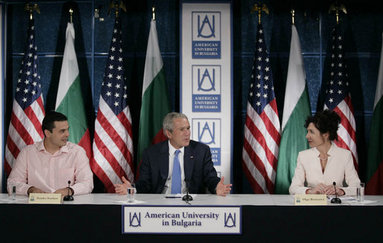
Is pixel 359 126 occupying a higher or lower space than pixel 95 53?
lower

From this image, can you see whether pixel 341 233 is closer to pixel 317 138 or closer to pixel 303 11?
pixel 317 138

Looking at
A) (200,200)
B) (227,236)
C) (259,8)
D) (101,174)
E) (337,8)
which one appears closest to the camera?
Result: (227,236)

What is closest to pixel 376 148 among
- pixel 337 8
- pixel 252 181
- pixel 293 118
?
pixel 293 118

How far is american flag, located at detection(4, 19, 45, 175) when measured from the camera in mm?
5105

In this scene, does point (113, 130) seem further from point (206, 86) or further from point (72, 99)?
point (206, 86)

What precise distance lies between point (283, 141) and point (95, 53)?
2386mm

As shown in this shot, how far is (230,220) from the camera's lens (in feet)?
9.79

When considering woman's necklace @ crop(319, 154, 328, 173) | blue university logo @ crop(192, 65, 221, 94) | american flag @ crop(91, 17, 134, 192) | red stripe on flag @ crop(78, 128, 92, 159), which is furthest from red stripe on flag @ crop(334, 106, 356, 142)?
red stripe on flag @ crop(78, 128, 92, 159)

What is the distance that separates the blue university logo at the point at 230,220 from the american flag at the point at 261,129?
2.12 meters

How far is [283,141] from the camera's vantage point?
199 inches

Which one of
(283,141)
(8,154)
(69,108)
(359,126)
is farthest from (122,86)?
(359,126)

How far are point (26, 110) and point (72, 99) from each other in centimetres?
50

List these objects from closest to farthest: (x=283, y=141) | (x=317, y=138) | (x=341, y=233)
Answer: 1. (x=341, y=233)
2. (x=317, y=138)
3. (x=283, y=141)

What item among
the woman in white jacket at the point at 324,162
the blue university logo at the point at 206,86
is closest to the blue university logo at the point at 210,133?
the blue university logo at the point at 206,86
